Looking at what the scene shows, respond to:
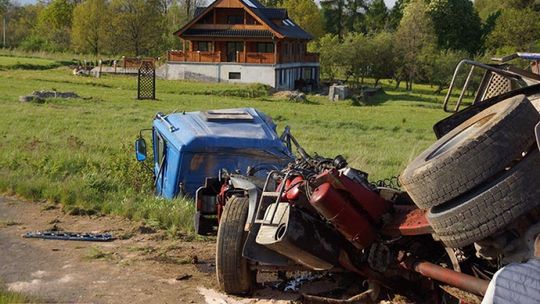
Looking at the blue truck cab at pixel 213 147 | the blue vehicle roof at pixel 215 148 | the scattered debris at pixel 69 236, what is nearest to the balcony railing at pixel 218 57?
the blue truck cab at pixel 213 147

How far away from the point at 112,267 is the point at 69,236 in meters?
1.43

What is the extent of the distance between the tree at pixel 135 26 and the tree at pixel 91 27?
1706mm

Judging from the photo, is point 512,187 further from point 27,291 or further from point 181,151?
point 181,151

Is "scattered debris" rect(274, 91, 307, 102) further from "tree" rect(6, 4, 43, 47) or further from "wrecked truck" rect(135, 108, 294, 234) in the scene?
"tree" rect(6, 4, 43, 47)

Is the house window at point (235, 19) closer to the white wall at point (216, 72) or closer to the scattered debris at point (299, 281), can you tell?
the white wall at point (216, 72)

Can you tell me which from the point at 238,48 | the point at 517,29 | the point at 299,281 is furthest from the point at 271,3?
the point at 299,281

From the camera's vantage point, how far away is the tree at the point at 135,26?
245 ft

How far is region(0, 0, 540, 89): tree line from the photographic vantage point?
70375mm

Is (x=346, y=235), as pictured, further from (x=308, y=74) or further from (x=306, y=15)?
(x=306, y=15)

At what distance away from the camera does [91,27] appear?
255ft

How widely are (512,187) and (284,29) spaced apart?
58.5 metres

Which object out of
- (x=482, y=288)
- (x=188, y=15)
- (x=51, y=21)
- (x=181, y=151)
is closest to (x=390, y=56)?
(x=188, y=15)

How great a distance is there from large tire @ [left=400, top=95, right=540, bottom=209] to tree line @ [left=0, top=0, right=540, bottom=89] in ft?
196

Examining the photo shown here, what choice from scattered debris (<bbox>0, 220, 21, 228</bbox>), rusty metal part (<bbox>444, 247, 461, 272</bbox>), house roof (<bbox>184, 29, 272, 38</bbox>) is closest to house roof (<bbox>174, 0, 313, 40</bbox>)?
house roof (<bbox>184, 29, 272, 38</bbox>)
